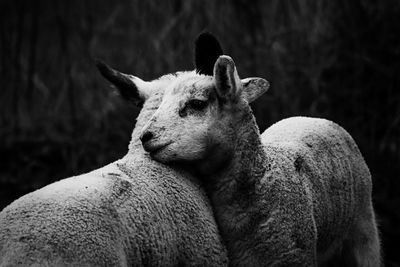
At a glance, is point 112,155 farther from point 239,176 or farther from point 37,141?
point 239,176

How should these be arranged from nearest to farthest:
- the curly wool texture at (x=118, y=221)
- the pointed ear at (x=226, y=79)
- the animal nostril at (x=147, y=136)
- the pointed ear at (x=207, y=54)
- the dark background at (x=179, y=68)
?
the curly wool texture at (x=118, y=221)
the animal nostril at (x=147, y=136)
the pointed ear at (x=226, y=79)
the pointed ear at (x=207, y=54)
the dark background at (x=179, y=68)

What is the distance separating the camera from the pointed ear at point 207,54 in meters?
4.32

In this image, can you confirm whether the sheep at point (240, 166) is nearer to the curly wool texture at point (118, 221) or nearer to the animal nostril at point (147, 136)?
the animal nostril at point (147, 136)

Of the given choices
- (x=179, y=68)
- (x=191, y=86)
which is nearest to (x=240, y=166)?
(x=191, y=86)

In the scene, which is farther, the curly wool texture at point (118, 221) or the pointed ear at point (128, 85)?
the pointed ear at point (128, 85)

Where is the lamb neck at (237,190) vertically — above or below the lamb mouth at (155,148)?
below

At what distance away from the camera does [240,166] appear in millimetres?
4379

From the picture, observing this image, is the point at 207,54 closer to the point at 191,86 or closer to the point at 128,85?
the point at 191,86

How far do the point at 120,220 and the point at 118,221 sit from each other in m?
0.02

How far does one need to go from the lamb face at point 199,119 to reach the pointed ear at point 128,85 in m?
0.25

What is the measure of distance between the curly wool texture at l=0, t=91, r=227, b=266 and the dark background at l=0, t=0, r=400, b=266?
12.6ft

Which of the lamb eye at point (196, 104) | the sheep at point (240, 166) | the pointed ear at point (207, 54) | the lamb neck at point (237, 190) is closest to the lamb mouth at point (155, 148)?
the sheep at point (240, 166)

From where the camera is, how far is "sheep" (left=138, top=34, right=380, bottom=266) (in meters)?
4.16

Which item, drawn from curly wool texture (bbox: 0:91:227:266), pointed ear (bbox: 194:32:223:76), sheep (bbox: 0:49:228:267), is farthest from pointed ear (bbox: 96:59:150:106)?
pointed ear (bbox: 194:32:223:76)
